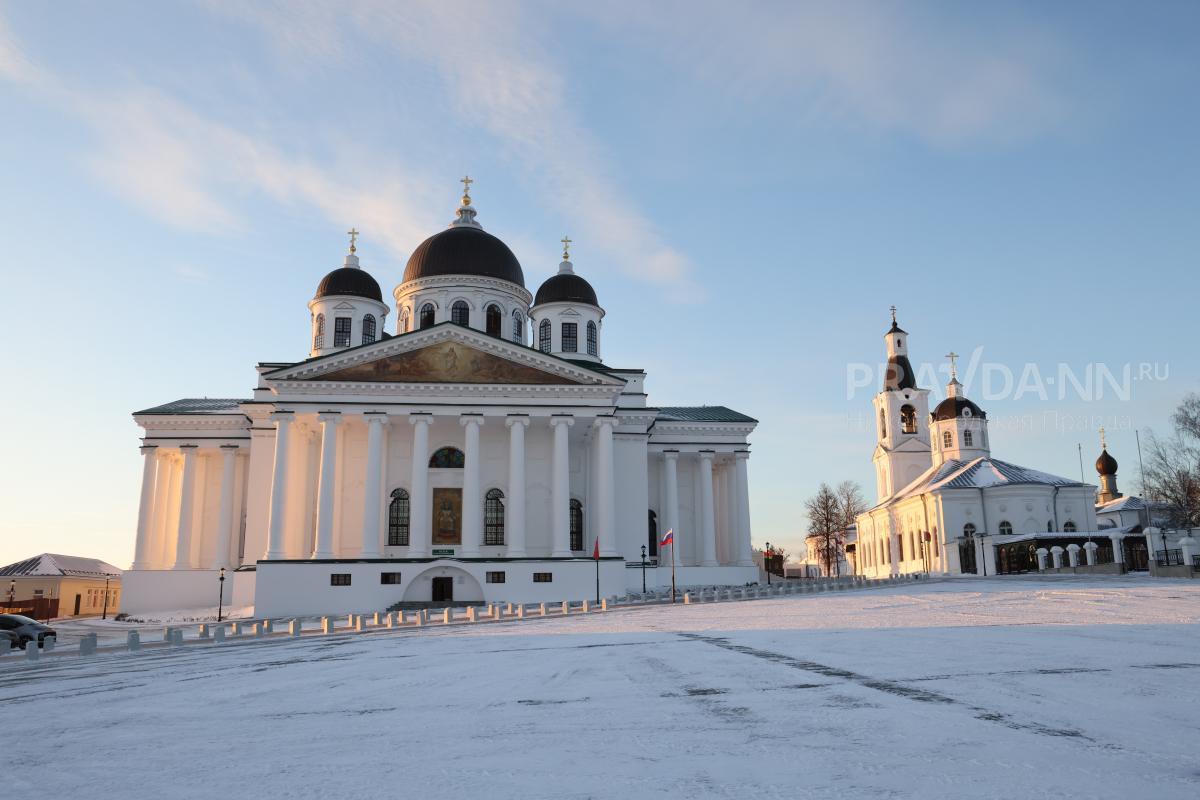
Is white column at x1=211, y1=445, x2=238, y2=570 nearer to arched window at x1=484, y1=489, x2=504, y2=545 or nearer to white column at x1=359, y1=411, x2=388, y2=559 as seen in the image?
white column at x1=359, y1=411, x2=388, y2=559

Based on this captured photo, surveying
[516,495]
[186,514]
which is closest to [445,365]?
[516,495]

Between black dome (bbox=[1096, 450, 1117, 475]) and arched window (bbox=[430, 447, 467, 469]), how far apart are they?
261 feet

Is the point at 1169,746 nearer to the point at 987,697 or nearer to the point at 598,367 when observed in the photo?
the point at 987,697

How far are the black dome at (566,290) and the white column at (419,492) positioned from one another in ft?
50.6

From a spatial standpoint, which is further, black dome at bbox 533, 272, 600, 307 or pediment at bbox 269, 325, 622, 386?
black dome at bbox 533, 272, 600, 307

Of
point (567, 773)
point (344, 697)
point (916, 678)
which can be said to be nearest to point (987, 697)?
point (916, 678)

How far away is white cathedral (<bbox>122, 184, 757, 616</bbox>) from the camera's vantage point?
41219 mm

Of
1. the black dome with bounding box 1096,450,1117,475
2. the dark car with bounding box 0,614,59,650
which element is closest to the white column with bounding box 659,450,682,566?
the dark car with bounding box 0,614,59,650

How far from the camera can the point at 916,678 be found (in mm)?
10617

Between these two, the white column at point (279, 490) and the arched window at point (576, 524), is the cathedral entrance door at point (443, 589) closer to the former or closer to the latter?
the white column at point (279, 490)

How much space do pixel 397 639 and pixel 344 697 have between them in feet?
40.3

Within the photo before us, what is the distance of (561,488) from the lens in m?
42.8

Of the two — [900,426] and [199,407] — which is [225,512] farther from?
[900,426]

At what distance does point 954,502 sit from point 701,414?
89.9ft
